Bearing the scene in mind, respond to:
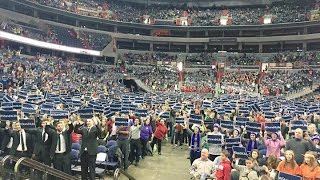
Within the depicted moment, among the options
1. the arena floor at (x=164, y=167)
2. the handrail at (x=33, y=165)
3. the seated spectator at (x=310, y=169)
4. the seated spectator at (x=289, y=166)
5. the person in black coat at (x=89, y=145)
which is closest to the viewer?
the handrail at (x=33, y=165)

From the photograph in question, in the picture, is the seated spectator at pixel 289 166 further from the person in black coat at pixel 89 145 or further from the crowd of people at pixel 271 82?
the crowd of people at pixel 271 82

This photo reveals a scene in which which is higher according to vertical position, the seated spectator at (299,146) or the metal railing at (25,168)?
the seated spectator at (299,146)

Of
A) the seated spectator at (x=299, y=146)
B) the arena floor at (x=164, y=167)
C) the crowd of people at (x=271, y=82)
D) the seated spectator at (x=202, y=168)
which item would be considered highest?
the crowd of people at (x=271, y=82)

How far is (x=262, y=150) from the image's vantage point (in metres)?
10.9

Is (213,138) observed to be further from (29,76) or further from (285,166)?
(29,76)

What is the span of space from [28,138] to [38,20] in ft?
139

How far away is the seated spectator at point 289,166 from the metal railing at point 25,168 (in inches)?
185

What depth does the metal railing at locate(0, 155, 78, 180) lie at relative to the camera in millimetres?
7189

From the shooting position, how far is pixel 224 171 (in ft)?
30.1

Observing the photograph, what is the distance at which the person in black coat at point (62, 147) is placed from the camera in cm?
986

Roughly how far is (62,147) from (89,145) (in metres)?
0.72

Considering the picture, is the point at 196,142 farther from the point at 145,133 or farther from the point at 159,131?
the point at 159,131

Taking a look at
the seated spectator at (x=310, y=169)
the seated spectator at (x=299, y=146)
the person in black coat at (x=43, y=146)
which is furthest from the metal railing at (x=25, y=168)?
the seated spectator at (x=299, y=146)

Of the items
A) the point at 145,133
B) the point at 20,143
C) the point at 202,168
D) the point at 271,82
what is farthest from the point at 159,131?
the point at 271,82
